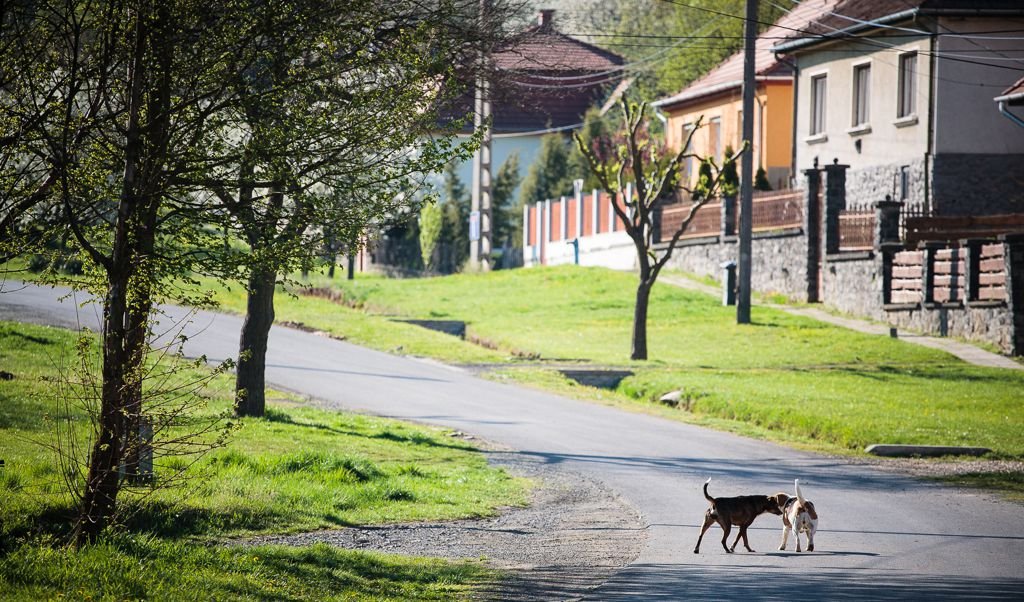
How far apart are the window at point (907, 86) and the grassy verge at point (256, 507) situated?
21041 mm

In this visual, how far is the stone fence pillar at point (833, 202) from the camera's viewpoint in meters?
31.8

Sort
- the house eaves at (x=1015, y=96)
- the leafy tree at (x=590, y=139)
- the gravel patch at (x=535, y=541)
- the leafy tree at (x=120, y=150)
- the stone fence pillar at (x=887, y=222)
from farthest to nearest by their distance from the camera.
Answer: the leafy tree at (x=590, y=139) → the stone fence pillar at (x=887, y=222) → the house eaves at (x=1015, y=96) → the gravel patch at (x=535, y=541) → the leafy tree at (x=120, y=150)

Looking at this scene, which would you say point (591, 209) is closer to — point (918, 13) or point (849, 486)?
point (918, 13)

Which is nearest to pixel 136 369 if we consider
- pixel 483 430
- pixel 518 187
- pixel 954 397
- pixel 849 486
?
pixel 849 486

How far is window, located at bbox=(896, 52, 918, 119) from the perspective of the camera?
1304 inches

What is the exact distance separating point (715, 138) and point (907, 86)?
15285mm

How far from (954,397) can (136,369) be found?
15.5 metres

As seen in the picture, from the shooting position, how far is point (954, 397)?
20.1 meters

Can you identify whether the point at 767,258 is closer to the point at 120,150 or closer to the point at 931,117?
the point at 931,117

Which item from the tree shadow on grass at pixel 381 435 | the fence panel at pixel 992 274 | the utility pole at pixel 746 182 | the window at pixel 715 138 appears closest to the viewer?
the tree shadow on grass at pixel 381 435

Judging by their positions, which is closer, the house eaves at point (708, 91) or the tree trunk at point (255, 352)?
the tree trunk at point (255, 352)

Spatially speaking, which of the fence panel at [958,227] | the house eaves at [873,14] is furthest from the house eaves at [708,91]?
the fence panel at [958,227]

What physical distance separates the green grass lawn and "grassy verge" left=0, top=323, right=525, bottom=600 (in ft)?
19.1

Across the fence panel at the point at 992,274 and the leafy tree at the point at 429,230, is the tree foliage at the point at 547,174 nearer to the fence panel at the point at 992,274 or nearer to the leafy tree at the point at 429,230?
the leafy tree at the point at 429,230
